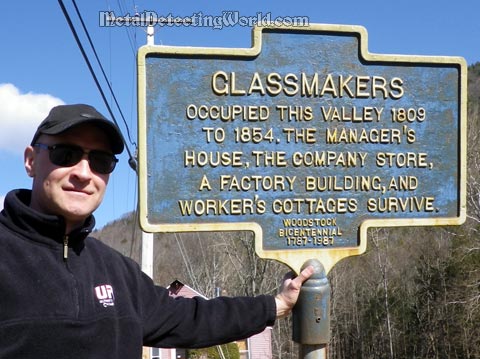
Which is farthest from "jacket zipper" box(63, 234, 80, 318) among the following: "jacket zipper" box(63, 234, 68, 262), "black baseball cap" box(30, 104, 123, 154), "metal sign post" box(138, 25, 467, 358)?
"metal sign post" box(138, 25, 467, 358)

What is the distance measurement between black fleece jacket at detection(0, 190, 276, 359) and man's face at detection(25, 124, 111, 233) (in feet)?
0.24

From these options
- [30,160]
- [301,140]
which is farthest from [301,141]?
[30,160]

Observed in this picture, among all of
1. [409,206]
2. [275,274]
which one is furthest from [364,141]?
[275,274]

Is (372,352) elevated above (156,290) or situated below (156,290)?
below

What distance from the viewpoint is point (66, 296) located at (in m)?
2.50

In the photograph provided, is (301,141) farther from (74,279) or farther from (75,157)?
(74,279)

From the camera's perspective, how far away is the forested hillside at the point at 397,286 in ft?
83.4

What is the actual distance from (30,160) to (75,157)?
0.81ft

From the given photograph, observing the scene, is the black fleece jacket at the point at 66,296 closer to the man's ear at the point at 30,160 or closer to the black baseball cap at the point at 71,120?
the man's ear at the point at 30,160

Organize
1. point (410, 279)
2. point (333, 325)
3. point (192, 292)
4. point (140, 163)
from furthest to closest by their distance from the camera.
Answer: point (333, 325)
point (410, 279)
point (192, 292)
point (140, 163)

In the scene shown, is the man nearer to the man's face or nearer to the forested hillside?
the man's face

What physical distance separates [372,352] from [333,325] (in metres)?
2.51

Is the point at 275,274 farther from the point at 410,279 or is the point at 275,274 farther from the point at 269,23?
the point at 269,23

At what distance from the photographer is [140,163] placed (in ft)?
11.3
